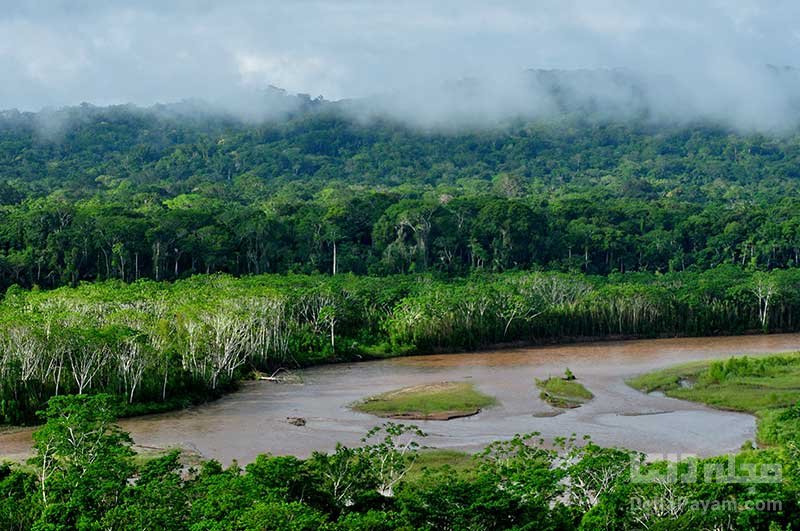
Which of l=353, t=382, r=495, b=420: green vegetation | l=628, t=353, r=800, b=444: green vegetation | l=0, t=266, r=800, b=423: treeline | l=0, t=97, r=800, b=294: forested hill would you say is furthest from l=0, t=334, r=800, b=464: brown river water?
l=0, t=97, r=800, b=294: forested hill

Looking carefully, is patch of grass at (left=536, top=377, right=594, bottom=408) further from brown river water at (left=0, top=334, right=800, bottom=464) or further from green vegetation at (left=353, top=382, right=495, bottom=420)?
green vegetation at (left=353, top=382, right=495, bottom=420)

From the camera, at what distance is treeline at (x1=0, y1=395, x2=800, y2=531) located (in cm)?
2117

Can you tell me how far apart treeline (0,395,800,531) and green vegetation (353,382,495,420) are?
19.9 meters

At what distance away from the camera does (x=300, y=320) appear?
6544 cm

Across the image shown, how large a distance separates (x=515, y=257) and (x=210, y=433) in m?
59.2

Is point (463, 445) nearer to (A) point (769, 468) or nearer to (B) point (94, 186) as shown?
(A) point (769, 468)

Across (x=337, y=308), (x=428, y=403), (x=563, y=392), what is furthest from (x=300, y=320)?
(x=563, y=392)

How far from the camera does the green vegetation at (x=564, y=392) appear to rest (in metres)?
48.4

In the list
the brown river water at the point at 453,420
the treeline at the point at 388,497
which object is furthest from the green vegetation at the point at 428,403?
the treeline at the point at 388,497

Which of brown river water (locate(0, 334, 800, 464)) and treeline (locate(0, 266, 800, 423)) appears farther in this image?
treeline (locate(0, 266, 800, 423))

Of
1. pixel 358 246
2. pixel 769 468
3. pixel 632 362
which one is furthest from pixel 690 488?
pixel 358 246

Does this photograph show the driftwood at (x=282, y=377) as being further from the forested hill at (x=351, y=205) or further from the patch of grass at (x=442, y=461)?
the forested hill at (x=351, y=205)

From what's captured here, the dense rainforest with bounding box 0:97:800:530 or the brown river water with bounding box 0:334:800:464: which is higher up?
the dense rainforest with bounding box 0:97:800:530

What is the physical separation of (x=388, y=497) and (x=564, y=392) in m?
28.3
